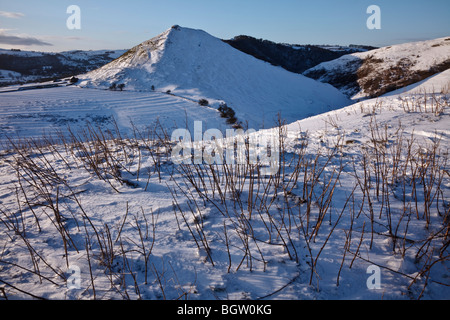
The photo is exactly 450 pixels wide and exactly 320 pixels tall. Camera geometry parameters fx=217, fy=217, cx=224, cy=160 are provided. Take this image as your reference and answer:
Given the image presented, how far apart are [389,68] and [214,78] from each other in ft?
41.5

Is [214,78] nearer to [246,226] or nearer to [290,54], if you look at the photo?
[246,226]

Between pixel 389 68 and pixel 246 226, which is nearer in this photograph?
pixel 246 226

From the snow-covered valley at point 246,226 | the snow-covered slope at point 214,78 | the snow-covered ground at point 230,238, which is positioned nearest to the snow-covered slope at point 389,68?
the snow-covered slope at point 214,78

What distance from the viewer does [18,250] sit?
1.51 meters

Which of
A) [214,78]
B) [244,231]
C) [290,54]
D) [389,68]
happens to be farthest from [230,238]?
[290,54]

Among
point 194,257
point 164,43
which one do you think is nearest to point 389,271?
point 194,257

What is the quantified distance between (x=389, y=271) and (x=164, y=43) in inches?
576

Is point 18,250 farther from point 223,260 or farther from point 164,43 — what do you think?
point 164,43

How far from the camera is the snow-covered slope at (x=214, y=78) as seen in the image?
412 inches

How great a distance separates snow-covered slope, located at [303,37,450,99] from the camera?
13242 mm

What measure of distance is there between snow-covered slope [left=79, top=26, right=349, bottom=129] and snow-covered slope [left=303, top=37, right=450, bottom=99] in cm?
256

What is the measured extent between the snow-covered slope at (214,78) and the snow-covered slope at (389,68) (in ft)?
8.39

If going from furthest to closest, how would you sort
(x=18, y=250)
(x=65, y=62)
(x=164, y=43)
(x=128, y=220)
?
(x=65, y=62) < (x=164, y=43) < (x=128, y=220) < (x=18, y=250)

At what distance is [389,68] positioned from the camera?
49.5 ft
